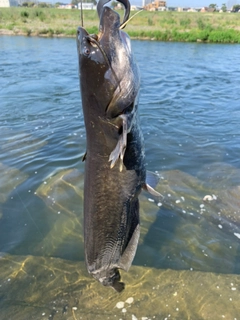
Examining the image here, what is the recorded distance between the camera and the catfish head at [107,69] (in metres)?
2.12

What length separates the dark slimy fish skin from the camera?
214 centimetres

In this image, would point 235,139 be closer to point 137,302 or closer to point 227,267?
point 227,267

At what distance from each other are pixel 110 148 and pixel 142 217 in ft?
10.5

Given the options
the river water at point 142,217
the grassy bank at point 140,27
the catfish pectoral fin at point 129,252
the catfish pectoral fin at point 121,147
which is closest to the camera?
the catfish pectoral fin at point 121,147

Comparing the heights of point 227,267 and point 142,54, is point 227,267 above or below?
below

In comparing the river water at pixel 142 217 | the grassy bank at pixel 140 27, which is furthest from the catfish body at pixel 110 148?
the grassy bank at pixel 140 27

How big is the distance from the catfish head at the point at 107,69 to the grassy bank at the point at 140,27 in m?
31.6

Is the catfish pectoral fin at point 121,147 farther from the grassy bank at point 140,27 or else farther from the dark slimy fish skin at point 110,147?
the grassy bank at point 140,27

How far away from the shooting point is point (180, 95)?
45.1 feet

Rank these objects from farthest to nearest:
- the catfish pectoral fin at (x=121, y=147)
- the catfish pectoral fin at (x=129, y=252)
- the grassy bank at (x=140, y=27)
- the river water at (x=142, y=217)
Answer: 1. the grassy bank at (x=140, y=27)
2. the river water at (x=142, y=217)
3. the catfish pectoral fin at (x=129, y=252)
4. the catfish pectoral fin at (x=121, y=147)

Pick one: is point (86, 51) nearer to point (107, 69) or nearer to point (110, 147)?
point (107, 69)

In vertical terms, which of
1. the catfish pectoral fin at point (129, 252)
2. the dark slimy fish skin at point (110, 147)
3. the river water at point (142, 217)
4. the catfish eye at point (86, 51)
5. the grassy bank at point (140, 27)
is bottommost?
the river water at point (142, 217)

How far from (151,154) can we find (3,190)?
3590mm

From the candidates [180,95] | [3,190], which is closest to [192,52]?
[180,95]
